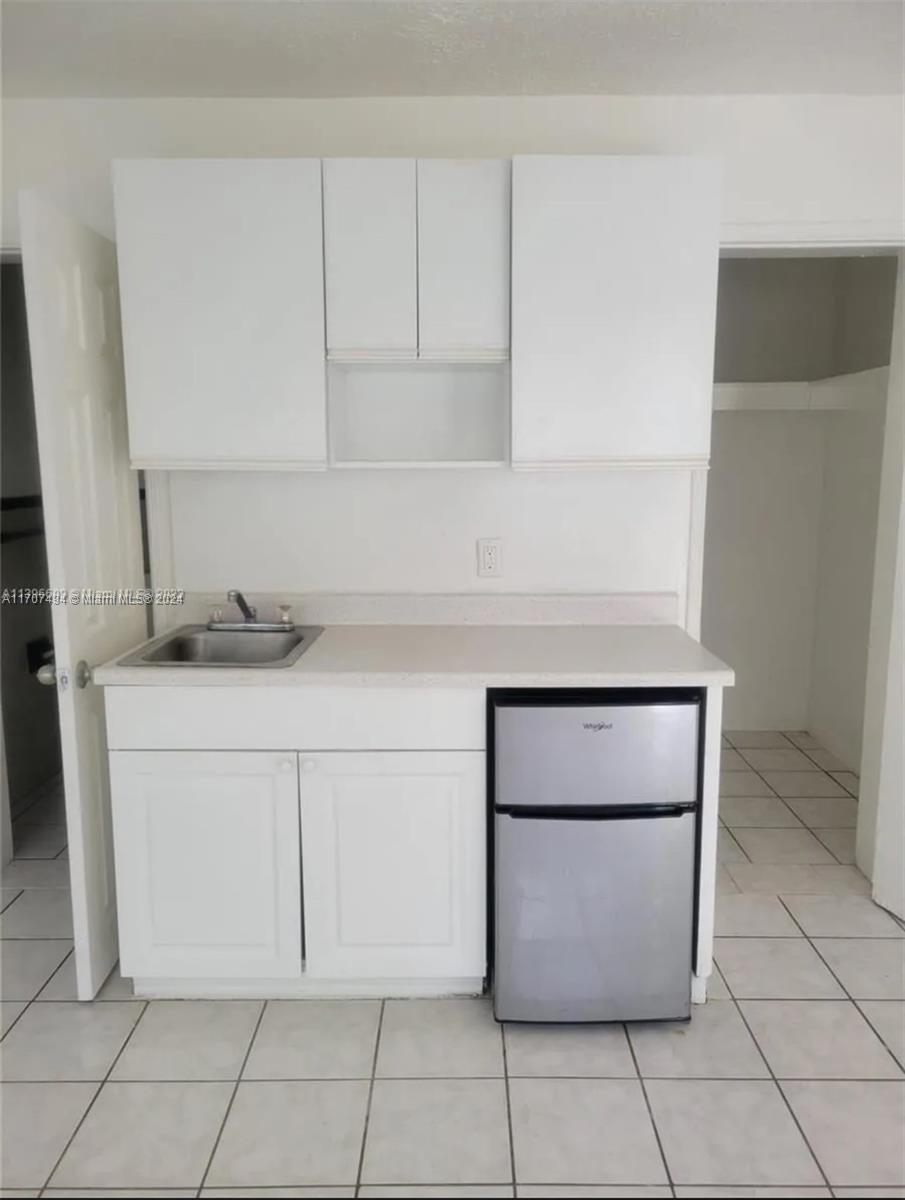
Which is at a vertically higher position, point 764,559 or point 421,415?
point 421,415

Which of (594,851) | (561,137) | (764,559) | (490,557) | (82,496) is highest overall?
(561,137)

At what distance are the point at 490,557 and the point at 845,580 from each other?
196 cm

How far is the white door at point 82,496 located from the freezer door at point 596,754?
1.06 metres

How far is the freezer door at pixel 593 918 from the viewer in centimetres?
199

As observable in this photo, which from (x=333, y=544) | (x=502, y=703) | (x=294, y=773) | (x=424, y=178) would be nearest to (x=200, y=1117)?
(x=294, y=773)

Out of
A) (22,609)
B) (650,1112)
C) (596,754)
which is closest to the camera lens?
(650,1112)

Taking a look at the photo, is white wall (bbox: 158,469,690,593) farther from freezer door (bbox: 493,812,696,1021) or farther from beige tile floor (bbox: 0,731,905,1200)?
beige tile floor (bbox: 0,731,905,1200)

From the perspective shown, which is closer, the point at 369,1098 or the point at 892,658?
the point at 369,1098

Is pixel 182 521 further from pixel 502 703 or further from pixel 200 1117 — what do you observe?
pixel 200 1117

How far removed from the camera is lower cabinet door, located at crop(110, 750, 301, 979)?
2066 millimetres

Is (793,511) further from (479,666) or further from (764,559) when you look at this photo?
(479,666)

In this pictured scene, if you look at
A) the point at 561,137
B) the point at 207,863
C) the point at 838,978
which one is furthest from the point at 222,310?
the point at 838,978

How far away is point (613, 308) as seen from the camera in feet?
7.03

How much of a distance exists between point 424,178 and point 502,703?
4.40 feet
